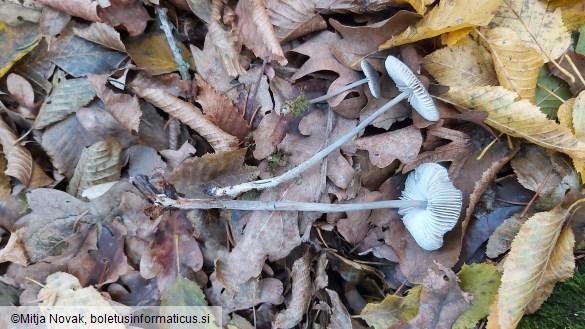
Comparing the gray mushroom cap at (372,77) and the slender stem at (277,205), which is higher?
the gray mushroom cap at (372,77)

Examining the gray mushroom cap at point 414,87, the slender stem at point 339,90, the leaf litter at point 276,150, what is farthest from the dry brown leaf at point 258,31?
the gray mushroom cap at point 414,87

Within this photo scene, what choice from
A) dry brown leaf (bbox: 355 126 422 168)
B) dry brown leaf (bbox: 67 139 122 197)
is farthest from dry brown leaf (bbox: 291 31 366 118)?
dry brown leaf (bbox: 67 139 122 197)

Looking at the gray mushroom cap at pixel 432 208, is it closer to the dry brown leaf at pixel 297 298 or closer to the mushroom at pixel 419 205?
the mushroom at pixel 419 205

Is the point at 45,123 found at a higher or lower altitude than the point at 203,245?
higher

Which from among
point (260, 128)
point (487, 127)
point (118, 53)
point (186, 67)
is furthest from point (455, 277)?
point (118, 53)

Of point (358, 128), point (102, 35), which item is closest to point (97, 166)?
point (102, 35)

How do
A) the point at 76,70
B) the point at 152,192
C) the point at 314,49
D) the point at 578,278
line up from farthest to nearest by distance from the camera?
the point at 76,70
the point at 314,49
the point at 152,192
the point at 578,278

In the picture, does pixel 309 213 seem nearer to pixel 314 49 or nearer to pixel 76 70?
pixel 314 49
